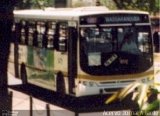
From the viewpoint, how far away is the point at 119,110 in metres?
11.3

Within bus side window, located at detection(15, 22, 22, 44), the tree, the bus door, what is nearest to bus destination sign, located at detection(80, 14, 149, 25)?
the bus door

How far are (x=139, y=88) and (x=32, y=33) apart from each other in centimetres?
1265

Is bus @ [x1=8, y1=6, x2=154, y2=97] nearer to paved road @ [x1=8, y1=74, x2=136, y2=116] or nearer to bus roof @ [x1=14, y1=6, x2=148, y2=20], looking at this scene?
bus roof @ [x1=14, y1=6, x2=148, y2=20]

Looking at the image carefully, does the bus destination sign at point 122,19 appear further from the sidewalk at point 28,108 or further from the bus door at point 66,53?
the sidewalk at point 28,108

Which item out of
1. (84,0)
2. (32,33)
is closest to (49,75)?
(32,33)

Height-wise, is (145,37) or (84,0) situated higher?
(145,37)

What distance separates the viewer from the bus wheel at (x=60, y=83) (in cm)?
1365

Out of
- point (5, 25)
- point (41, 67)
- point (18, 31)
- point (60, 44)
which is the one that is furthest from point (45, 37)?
point (5, 25)

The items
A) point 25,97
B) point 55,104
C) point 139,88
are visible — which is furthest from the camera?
point 25,97

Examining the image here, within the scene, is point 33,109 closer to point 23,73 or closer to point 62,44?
point 62,44

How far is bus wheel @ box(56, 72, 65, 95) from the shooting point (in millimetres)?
13655

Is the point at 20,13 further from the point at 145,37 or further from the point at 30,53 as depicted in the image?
the point at 145,37

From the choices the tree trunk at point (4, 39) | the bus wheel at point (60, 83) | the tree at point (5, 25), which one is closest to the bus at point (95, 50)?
the bus wheel at point (60, 83)

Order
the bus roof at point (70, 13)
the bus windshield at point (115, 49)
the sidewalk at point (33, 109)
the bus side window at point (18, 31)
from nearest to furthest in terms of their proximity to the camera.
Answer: the sidewalk at point (33, 109), the bus windshield at point (115, 49), the bus roof at point (70, 13), the bus side window at point (18, 31)
